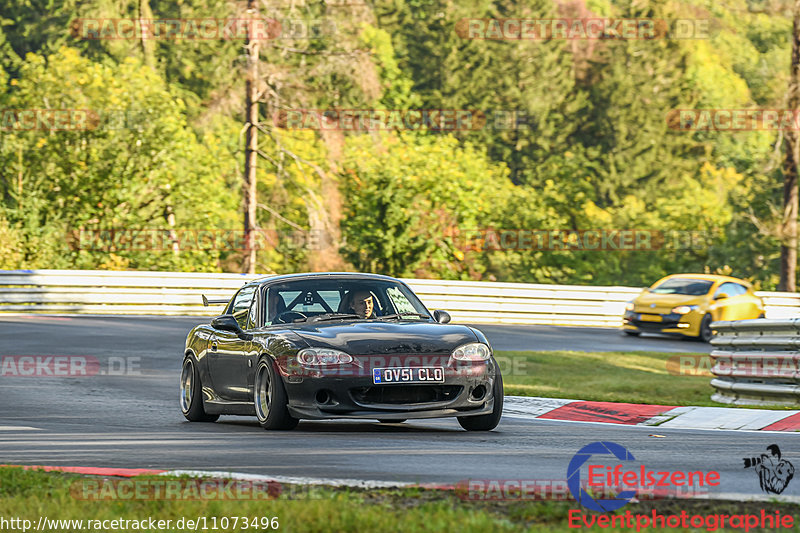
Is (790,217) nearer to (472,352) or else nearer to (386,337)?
(472,352)

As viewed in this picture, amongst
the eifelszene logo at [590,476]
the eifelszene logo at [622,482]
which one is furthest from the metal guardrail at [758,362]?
the eifelszene logo at [622,482]

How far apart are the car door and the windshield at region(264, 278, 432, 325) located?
0.30 metres

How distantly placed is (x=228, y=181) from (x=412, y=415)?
1811 inches

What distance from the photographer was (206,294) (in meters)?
30.0

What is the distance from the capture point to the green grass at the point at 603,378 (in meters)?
16.5

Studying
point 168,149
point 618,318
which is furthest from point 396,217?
point 618,318

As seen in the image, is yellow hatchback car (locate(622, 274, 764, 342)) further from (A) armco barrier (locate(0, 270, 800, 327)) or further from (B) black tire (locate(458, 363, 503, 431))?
(B) black tire (locate(458, 363, 503, 431))

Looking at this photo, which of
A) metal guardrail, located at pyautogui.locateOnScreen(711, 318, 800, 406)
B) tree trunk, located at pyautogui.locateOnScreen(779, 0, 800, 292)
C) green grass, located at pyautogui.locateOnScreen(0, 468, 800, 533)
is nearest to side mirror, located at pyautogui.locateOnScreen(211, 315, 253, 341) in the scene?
green grass, located at pyautogui.locateOnScreen(0, 468, 800, 533)

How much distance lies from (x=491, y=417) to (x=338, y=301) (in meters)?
1.78

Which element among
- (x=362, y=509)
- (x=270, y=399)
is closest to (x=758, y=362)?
(x=270, y=399)

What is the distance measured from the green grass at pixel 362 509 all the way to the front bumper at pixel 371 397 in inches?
123

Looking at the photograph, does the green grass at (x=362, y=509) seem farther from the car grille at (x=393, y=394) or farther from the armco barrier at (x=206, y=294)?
the armco barrier at (x=206, y=294)

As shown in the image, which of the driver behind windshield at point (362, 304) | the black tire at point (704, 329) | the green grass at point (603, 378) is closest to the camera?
the driver behind windshield at point (362, 304)

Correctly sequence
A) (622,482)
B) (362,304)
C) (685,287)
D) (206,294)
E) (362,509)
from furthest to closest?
(206,294) < (685,287) < (362,304) < (622,482) < (362,509)
